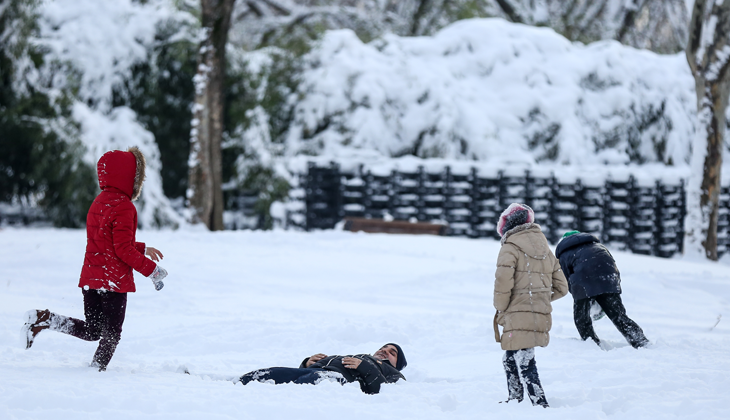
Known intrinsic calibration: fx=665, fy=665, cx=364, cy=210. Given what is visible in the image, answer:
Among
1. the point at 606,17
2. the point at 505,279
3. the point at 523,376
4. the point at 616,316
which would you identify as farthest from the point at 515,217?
the point at 606,17

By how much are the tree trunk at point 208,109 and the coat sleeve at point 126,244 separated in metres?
9.22

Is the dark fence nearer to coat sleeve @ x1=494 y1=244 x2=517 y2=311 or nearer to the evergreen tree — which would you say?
the evergreen tree

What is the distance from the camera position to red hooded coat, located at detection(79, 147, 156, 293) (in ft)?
12.4

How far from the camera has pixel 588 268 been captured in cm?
502

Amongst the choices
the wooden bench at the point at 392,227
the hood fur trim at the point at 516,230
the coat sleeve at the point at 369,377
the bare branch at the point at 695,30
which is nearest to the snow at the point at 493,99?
the wooden bench at the point at 392,227

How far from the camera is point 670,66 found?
18.0 metres

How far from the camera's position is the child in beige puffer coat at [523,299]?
3.61 meters

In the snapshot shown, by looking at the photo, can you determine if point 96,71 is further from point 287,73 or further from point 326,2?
point 326,2

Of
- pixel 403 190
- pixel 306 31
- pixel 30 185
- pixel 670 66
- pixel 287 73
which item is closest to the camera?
pixel 403 190

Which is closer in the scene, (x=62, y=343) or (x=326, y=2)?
(x=62, y=343)

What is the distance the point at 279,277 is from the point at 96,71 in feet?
31.6

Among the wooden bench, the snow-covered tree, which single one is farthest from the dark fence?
the snow-covered tree

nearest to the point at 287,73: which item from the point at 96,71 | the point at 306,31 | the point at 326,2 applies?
the point at 306,31

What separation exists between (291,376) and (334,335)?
1599 mm
